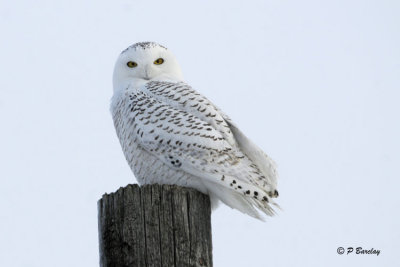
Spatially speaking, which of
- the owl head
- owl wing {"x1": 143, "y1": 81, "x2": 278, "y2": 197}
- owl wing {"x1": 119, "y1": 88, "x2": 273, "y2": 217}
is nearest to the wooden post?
owl wing {"x1": 119, "y1": 88, "x2": 273, "y2": 217}

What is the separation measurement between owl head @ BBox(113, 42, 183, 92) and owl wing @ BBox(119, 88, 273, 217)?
79 centimetres

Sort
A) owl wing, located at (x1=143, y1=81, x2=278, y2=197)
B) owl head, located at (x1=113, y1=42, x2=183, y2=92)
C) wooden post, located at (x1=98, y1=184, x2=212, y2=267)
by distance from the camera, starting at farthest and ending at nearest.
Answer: owl head, located at (x1=113, y1=42, x2=183, y2=92) < owl wing, located at (x1=143, y1=81, x2=278, y2=197) < wooden post, located at (x1=98, y1=184, x2=212, y2=267)

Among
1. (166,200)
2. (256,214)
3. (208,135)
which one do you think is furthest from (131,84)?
(166,200)

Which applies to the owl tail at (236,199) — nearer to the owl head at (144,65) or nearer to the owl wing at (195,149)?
the owl wing at (195,149)

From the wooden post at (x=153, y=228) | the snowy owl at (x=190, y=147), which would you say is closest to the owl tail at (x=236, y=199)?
the snowy owl at (x=190, y=147)

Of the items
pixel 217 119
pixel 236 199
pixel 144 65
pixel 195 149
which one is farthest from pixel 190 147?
pixel 144 65

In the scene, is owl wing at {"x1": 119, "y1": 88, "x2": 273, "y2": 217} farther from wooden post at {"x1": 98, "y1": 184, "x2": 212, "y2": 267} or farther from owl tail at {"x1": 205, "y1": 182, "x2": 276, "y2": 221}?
wooden post at {"x1": 98, "y1": 184, "x2": 212, "y2": 267}

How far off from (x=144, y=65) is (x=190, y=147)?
145 centimetres

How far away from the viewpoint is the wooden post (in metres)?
3.31

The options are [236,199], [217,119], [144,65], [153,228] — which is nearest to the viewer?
[153,228]

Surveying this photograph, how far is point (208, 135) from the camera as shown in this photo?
4.79 meters

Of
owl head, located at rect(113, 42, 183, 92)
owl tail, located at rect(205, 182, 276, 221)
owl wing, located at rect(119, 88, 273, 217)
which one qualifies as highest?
owl head, located at rect(113, 42, 183, 92)

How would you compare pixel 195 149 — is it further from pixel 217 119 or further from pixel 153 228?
pixel 153 228

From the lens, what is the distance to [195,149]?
15.6ft
